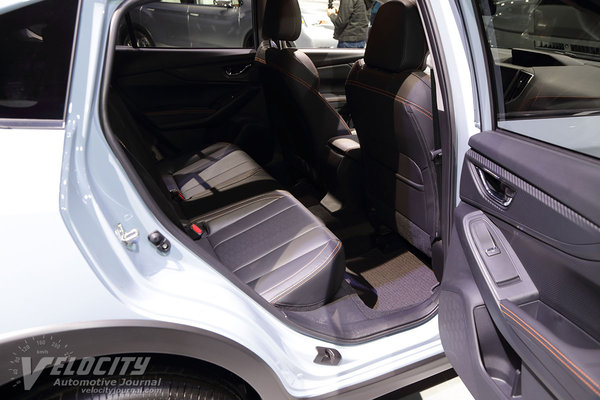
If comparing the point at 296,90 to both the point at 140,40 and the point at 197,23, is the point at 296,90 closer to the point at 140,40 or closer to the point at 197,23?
the point at 140,40

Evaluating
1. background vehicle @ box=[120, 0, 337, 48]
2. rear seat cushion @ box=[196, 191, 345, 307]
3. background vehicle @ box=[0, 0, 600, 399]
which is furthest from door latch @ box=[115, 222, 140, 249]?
background vehicle @ box=[120, 0, 337, 48]

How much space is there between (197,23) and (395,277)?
2708 millimetres

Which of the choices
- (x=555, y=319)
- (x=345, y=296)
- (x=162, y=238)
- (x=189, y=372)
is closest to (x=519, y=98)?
(x=555, y=319)

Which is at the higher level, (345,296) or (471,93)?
(471,93)

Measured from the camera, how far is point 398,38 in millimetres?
1423

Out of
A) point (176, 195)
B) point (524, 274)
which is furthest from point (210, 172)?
point (524, 274)

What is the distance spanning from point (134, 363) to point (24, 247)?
39 centimetres

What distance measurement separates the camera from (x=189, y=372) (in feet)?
3.58

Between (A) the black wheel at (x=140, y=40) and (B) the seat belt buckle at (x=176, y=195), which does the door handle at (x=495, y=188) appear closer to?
(B) the seat belt buckle at (x=176, y=195)

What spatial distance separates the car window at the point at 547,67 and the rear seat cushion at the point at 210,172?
119cm

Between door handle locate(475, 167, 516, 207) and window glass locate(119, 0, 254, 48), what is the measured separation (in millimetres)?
2231

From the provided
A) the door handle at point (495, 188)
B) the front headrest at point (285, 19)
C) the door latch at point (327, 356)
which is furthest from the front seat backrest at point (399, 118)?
the door latch at point (327, 356)

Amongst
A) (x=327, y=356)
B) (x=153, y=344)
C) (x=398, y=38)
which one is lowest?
(x=327, y=356)

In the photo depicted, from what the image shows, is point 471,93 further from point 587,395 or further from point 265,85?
point 265,85
